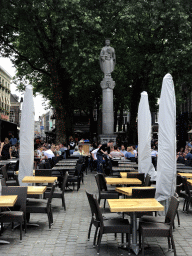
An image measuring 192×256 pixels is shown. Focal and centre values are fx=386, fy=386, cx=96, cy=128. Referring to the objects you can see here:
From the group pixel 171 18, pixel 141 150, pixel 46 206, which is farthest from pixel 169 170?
pixel 171 18

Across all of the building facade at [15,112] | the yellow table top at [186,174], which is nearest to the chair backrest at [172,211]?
the yellow table top at [186,174]

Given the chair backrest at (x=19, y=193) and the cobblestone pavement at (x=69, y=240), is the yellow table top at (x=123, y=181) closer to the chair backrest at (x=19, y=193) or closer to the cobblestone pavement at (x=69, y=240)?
the cobblestone pavement at (x=69, y=240)

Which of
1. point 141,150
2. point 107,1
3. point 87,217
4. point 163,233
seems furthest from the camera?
point 107,1

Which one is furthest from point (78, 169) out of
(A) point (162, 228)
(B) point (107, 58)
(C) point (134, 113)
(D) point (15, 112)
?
(D) point (15, 112)

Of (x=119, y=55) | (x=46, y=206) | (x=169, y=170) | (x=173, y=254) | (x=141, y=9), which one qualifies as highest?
(x=141, y=9)

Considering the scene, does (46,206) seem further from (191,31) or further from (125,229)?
(191,31)

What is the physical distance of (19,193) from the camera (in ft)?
24.9

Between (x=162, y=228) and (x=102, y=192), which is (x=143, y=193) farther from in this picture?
(x=102, y=192)

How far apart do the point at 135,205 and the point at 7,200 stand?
224 cm

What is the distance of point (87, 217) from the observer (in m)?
9.30

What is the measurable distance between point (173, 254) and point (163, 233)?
0.44 metres

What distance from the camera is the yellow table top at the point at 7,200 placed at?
648cm

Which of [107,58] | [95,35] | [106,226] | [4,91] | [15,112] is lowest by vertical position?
[106,226]

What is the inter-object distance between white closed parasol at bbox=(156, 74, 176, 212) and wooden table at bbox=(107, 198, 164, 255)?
1.25 metres
